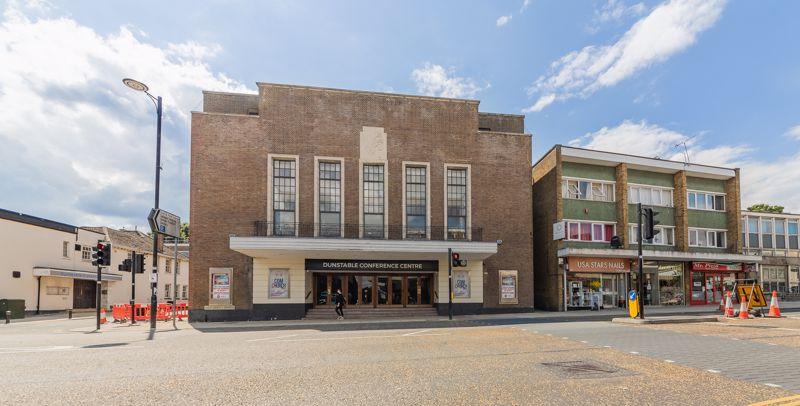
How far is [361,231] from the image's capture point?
934 inches

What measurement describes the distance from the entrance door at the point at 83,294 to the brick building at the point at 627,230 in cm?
3171

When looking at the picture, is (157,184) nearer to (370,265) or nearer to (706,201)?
(370,265)

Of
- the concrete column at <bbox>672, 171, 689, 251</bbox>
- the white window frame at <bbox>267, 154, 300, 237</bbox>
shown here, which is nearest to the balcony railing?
the white window frame at <bbox>267, 154, 300, 237</bbox>

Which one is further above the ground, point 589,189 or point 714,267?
point 589,189

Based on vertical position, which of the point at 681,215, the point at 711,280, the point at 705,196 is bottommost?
the point at 711,280

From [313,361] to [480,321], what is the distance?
12.0 m

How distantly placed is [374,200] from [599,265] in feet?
45.4

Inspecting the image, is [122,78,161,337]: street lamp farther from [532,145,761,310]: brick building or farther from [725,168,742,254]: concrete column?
[725,168,742,254]: concrete column

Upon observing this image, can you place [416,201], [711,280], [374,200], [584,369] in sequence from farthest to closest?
1. [711,280]
2. [416,201]
3. [374,200]
4. [584,369]

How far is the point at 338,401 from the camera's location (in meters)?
6.21

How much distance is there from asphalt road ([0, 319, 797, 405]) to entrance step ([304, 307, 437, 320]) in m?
9.93

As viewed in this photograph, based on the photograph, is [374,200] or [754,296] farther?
[374,200]

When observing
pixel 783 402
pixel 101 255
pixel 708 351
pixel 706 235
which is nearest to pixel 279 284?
pixel 101 255

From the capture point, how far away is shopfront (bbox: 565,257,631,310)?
2706cm
